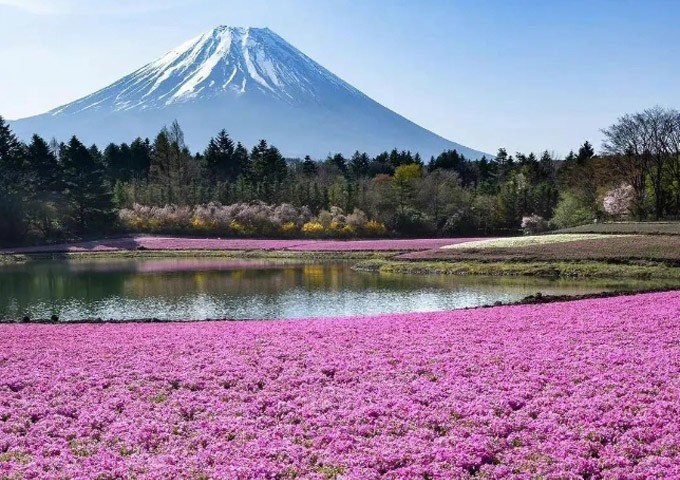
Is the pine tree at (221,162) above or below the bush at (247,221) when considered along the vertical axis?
above

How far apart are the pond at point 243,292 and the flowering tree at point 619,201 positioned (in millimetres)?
45531

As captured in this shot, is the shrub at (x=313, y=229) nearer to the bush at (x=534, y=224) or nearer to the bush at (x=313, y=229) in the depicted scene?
the bush at (x=313, y=229)

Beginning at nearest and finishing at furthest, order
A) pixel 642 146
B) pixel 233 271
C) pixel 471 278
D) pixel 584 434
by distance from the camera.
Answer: pixel 584 434
pixel 471 278
pixel 233 271
pixel 642 146

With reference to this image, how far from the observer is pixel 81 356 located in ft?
51.8

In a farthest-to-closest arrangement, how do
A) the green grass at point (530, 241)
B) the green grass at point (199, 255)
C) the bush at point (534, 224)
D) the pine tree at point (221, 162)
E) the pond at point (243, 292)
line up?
the pine tree at point (221, 162) < the bush at point (534, 224) < the green grass at point (199, 255) < the green grass at point (530, 241) < the pond at point (243, 292)

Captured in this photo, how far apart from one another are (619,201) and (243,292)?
6034cm

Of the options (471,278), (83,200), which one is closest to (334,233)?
(83,200)

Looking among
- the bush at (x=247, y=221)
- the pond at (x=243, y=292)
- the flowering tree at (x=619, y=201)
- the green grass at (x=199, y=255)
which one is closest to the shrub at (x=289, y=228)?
the bush at (x=247, y=221)

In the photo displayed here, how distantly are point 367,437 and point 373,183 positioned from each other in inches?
3146

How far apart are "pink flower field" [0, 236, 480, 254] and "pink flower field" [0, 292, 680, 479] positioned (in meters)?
40.0

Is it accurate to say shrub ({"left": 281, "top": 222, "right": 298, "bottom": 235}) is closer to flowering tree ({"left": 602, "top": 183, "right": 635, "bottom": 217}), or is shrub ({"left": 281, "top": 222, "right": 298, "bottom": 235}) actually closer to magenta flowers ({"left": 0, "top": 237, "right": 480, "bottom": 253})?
magenta flowers ({"left": 0, "top": 237, "right": 480, "bottom": 253})

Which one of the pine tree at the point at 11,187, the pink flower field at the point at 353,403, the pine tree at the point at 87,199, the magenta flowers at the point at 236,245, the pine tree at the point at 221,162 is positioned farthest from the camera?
the pine tree at the point at 221,162

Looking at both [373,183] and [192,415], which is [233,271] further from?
[373,183]

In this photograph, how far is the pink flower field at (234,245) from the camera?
195 ft
